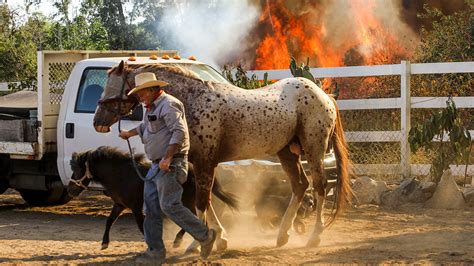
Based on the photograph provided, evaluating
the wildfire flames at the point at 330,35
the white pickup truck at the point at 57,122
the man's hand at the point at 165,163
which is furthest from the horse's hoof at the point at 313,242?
the wildfire flames at the point at 330,35

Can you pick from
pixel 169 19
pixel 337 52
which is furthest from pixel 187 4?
pixel 337 52

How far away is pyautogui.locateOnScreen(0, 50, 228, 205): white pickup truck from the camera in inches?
456

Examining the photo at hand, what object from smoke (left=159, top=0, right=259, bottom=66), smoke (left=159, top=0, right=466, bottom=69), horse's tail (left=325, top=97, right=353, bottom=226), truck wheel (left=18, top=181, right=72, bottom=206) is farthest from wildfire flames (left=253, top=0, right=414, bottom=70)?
horse's tail (left=325, top=97, right=353, bottom=226)

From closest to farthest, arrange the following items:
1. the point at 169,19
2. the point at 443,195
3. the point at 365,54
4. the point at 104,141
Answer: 1. the point at 104,141
2. the point at 443,195
3. the point at 365,54
4. the point at 169,19

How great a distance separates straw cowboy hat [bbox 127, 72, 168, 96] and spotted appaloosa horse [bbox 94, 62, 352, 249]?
1.64ft

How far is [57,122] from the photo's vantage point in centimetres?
1198

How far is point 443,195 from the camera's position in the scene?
12.7m

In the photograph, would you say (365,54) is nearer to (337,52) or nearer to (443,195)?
(337,52)

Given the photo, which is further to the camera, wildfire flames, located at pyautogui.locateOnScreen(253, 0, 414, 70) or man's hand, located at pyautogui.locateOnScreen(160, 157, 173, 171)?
wildfire flames, located at pyautogui.locateOnScreen(253, 0, 414, 70)

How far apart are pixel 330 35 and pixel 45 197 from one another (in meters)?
11.9

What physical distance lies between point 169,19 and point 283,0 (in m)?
5.00

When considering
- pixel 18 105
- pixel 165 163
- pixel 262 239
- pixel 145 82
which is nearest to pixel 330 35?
pixel 18 105

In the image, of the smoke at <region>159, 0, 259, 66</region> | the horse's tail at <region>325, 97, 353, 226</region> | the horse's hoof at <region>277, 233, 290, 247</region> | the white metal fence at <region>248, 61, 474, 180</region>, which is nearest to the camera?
the horse's hoof at <region>277, 233, 290, 247</region>

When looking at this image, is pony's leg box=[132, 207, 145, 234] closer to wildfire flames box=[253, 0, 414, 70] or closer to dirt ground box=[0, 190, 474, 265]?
dirt ground box=[0, 190, 474, 265]
